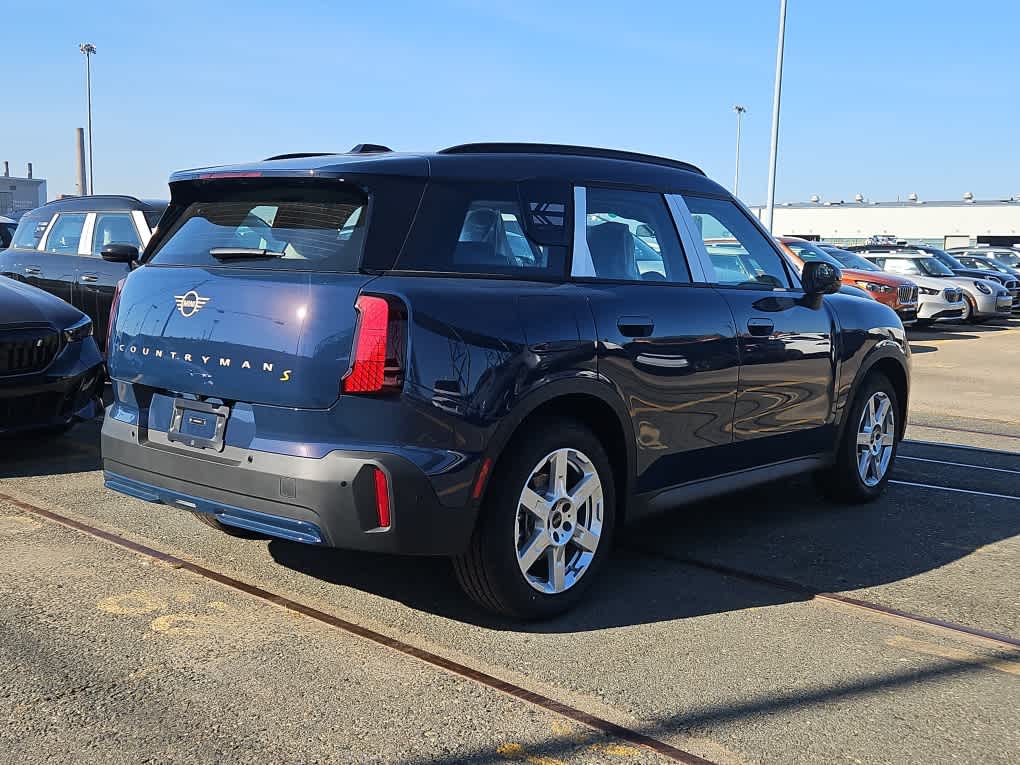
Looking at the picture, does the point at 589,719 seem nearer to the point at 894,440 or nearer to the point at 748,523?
the point at 748,523

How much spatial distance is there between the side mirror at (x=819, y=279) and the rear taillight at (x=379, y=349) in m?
2.75

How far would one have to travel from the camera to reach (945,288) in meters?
21.0

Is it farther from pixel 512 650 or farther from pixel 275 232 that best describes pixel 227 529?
pixel 512 650

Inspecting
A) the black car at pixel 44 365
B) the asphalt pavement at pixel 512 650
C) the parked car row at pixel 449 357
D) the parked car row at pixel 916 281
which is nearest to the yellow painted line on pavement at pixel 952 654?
the asphalt pavement at pixel 512 650

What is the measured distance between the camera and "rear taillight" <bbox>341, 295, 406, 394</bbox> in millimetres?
3648

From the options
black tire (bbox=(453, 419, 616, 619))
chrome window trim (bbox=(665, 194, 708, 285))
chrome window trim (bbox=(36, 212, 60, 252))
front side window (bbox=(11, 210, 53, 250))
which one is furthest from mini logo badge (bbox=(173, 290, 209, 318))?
front side window (bbox=(11, 210, 53, 250))

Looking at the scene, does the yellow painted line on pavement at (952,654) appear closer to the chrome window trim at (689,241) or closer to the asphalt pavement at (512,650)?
the asphalt pavement at (512,650)

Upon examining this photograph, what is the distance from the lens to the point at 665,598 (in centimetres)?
451

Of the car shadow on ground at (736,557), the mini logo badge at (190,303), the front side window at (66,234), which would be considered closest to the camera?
the mini logo badge at (190,303)

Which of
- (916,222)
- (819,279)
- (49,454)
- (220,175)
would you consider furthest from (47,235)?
(916,222)

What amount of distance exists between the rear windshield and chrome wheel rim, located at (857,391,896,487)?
11.3 feet

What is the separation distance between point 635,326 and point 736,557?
137 centimetres

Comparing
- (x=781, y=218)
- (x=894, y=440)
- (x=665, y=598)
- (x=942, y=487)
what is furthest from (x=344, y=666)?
(x=781, y=218)

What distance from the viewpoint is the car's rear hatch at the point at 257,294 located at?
3738 mm
